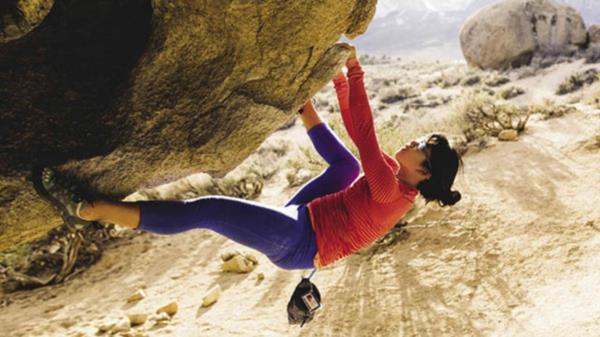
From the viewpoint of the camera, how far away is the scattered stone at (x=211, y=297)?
4633 mm

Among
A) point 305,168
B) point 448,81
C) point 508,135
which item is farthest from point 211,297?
point 448,81

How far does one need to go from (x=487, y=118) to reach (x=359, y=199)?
653cm

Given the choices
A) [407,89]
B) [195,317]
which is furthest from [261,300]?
[407,89]

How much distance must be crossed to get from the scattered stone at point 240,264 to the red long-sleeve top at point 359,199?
2.90 meters

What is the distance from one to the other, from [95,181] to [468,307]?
10.2 feet

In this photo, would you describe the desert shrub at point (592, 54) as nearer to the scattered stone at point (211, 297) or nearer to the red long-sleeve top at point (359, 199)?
the scattered stone at point (211, 297)

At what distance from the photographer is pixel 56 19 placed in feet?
6.70

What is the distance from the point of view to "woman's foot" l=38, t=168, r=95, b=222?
1958 millimetres

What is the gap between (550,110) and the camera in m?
8.52

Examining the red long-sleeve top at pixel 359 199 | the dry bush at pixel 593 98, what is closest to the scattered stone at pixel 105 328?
the red long-sleeve top at pixel 359 199

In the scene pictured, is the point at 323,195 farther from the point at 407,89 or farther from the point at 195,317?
the point at 407,89

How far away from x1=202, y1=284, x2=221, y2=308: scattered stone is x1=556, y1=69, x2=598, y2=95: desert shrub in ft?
38.7

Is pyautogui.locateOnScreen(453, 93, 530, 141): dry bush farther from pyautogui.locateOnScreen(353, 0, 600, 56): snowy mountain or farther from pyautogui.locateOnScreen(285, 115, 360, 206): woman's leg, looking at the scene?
pyautogui.locateOnScreen(353, 0, 600, 56): snowy mountain

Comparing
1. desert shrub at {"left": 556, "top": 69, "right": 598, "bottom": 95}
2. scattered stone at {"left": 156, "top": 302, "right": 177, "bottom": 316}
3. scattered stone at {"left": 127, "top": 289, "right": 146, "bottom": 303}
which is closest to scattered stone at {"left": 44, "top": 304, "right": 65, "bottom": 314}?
scattered stone at {"left": 127, "top": 289, "right": 146, "bottom": 303}
